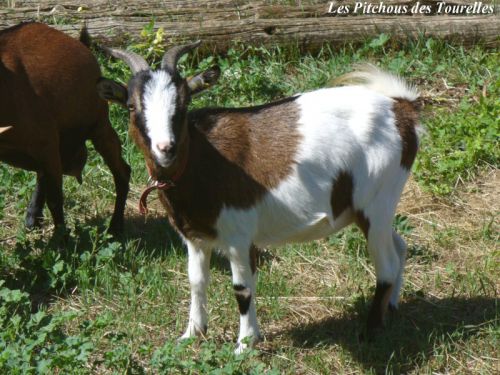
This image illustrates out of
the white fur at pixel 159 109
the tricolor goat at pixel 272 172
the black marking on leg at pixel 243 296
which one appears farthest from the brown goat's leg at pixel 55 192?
the white fur at pixel 159 109

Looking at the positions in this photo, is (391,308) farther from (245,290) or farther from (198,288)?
(198,288)

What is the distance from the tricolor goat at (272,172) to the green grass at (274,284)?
0.27 m

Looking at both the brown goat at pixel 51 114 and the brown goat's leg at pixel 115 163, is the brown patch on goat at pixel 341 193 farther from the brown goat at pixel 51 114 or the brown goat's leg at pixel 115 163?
the brown goat's leg at pixel 115 163

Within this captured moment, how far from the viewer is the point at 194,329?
17.8 ft

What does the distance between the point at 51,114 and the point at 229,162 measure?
1677 mm

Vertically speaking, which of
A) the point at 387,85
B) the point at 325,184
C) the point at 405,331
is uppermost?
the point at 387,85

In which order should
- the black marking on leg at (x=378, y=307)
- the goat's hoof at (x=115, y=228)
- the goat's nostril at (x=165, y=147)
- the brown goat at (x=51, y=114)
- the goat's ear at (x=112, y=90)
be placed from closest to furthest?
1. the goat's nostril at (x=165, y=147)
2. the goat's ear at (x=112, y=90)
3. the black marking on leg at (x=378, y=307)
4. the brown goat at (x=51, y=114)
5. the goat's hoof at (x=115, y=228)

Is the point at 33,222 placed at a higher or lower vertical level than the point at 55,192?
lower

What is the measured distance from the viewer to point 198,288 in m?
5.38

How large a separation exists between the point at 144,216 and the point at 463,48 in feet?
10.4

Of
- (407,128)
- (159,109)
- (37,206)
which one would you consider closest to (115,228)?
(37,206)

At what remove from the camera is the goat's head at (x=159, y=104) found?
15.2 feet

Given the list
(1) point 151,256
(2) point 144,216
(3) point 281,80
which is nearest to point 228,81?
(3) point 281,80

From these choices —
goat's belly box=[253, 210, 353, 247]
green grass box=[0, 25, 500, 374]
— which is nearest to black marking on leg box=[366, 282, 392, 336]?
green grass box=[0, 25, 500, 374]
